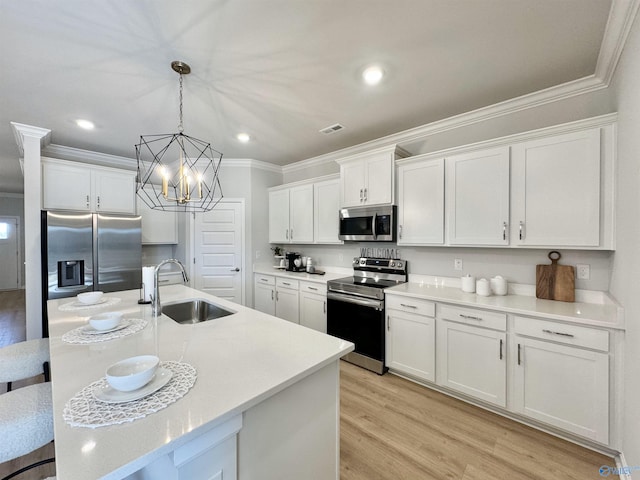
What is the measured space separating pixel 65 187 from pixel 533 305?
516cm

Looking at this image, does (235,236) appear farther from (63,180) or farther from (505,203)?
(505,203)

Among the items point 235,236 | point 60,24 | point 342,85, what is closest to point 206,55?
point 60,24

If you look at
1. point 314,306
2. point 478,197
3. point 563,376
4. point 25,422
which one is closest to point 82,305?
point 25,422

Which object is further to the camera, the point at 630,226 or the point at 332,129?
the point at 332,129

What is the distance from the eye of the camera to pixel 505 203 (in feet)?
7.52

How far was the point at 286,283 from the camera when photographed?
12.5ft

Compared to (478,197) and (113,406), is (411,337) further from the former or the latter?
(113,406)

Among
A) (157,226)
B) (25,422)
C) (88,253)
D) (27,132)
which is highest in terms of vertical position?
(27,132)

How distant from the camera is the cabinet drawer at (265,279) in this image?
13.2ft

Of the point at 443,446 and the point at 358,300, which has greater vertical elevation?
the point at 358,300

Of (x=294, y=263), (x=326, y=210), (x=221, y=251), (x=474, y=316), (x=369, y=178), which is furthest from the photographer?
(x=221, y=251)

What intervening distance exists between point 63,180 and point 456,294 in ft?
15.6

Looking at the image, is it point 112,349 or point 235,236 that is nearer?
point 112,349

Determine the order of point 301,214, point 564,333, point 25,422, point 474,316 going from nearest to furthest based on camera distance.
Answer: point 25,422
point 564,333
point 474,316
point 301,214
